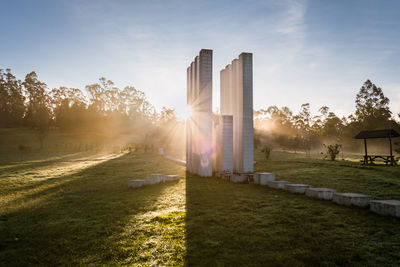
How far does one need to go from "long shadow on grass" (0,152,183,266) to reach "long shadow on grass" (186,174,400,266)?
1312 millimetres

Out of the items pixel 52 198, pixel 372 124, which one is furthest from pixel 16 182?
pixel 372 124

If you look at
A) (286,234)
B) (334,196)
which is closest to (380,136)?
(334,196)

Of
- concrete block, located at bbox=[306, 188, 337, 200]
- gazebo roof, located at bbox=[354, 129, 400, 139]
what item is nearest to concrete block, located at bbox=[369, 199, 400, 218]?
concrete block, located at bbox=[306, 188, 337, 200]

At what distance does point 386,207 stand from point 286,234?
2.53m

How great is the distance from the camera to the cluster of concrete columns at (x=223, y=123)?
11.1 metres

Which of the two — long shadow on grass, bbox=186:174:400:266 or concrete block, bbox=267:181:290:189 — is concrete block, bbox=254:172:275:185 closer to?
concrete block, bbox=267:181:290:189

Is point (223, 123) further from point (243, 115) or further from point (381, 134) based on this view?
point (381, 134)

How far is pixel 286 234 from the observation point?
13.3 feet

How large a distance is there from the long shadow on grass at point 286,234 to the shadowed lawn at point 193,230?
15 millimetres

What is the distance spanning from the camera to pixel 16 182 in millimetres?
10398

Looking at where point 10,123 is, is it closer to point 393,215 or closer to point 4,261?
point 4,261

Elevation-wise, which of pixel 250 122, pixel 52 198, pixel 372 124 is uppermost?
pixel 372 124

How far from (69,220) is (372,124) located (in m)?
54.4

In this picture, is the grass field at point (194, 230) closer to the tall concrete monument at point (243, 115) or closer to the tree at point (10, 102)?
the tall concrete monument at point (243, 115)
